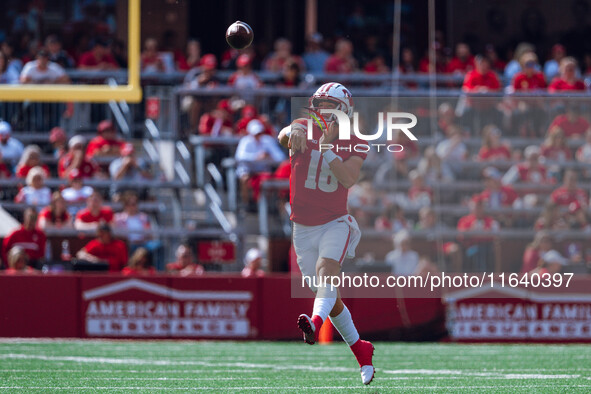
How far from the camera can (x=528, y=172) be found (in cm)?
1452

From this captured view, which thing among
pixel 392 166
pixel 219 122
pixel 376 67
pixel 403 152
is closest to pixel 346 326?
pixel 392 166

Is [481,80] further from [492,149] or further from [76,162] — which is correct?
[76,162]

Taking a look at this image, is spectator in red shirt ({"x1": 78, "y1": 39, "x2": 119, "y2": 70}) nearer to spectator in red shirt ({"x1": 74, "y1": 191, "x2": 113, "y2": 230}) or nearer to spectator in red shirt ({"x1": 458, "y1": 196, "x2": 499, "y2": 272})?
spectator in red shirt ({"x1": 74, "y1": 191, "x2": 113, "y2": 230})

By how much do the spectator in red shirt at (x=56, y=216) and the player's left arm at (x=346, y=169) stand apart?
699 centimetres

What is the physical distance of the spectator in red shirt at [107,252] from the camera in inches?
510

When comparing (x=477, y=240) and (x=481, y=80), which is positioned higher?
(x=481, y=80)

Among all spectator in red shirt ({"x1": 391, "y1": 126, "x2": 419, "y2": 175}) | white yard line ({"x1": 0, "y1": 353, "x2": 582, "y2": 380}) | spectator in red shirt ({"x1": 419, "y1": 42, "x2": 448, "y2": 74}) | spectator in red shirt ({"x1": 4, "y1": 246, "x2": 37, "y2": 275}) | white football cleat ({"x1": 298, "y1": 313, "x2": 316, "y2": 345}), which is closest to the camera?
white football cleat ({"x1": 298, "y1": 313, "x2": 316, "y2": 345})

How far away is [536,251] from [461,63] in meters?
4.69

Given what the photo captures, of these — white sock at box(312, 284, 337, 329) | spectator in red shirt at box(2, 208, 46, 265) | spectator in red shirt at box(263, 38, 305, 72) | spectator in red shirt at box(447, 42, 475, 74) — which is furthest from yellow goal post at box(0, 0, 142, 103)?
spectator in red shirt at box(447, 42, 475, 74)

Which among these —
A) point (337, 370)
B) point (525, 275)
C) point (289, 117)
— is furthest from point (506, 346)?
point (289, 117)

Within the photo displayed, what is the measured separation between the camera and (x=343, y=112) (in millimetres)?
7363

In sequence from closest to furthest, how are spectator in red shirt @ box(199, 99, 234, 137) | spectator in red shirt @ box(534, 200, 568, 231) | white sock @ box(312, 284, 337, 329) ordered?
white sock @ box(312, 284, 337, 329)
spectator in red shirt @ box(534, 200, 568, 231)
spectator in red shirt @ box(199, 99, 234, 137)

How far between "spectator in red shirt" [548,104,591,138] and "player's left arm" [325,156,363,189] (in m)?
8.35

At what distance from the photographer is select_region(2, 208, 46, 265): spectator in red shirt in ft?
42.3
